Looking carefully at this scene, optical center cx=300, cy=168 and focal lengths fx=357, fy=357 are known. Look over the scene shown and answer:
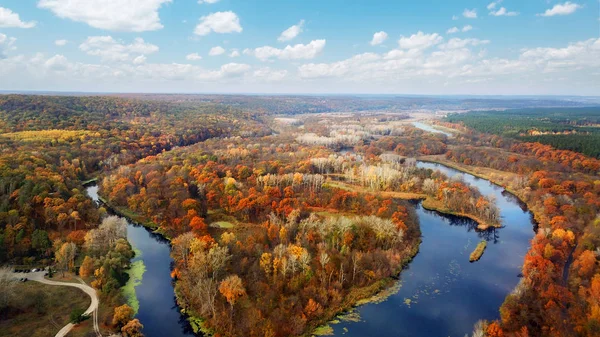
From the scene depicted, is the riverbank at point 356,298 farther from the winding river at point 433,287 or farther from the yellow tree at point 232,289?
the yellow tree at point 232,289

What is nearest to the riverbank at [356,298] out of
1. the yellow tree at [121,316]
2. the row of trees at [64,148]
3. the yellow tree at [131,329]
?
the yellow tree at [131,329]

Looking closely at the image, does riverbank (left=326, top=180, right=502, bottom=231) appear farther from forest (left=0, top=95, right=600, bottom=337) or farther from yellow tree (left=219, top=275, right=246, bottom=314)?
yellow tree (left=219, top=275, right=246, bottom=314)

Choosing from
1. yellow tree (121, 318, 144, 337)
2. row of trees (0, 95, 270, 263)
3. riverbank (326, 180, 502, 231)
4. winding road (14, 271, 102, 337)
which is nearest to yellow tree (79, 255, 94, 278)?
winding road (14, 271, 102, 337)

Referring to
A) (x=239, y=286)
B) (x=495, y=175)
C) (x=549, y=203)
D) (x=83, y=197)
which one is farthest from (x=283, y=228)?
(x=495, y=175)

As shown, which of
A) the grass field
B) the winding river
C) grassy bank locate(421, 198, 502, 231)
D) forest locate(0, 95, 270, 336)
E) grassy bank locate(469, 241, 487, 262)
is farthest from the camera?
grassy bank locate(421, 198, 502, 231)

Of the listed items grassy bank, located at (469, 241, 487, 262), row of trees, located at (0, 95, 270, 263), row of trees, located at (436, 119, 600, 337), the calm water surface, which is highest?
row of trees, located at (0, 95, 270, 263)

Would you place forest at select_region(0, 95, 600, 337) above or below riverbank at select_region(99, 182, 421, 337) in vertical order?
above
